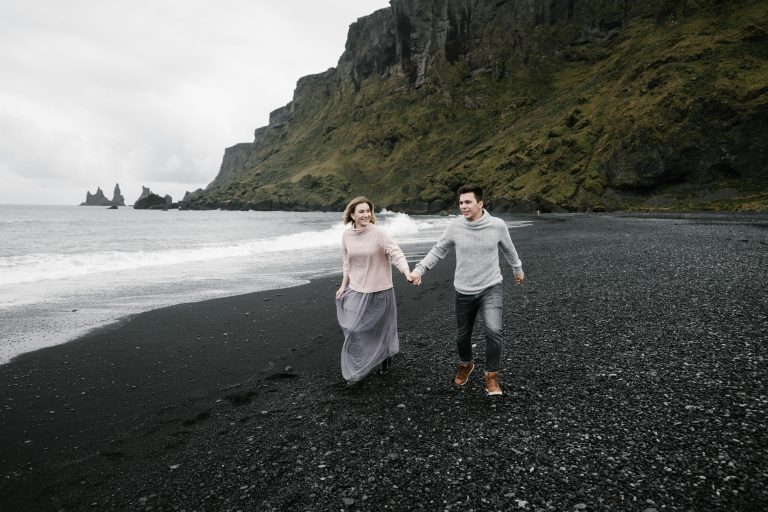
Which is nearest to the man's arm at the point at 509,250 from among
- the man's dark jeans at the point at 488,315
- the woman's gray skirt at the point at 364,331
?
the man's dark jeans at the point at 488,315

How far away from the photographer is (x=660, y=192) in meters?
69.3

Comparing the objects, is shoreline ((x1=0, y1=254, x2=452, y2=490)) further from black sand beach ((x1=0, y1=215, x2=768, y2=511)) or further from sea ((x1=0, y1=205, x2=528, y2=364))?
sea ((x1=0, y1=205, x2=528, y2=364))

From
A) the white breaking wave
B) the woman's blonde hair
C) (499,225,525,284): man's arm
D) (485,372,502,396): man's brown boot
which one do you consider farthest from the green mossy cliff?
the woman's blonde hair

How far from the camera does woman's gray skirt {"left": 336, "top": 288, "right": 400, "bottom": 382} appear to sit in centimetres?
658

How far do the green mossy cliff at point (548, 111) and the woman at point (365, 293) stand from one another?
63.7 meters

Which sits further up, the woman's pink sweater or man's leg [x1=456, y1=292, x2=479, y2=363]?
the woman's pink sweater

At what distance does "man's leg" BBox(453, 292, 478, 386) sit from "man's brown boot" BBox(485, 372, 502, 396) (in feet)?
1.40

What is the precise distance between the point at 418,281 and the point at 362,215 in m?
1.34

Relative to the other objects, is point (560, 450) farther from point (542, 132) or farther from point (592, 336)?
point (542, 132)

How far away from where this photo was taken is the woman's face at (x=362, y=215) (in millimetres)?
6464

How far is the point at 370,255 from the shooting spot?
21.6ft

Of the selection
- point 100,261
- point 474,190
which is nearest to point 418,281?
point 474,190

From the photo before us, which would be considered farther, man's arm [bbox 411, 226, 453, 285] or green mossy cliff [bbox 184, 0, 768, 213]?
green mossy cliff [bbox 184, 0, 768, 213]

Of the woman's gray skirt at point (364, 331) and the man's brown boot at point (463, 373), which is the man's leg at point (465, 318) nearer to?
the man's brown boot at point (463, 373)
